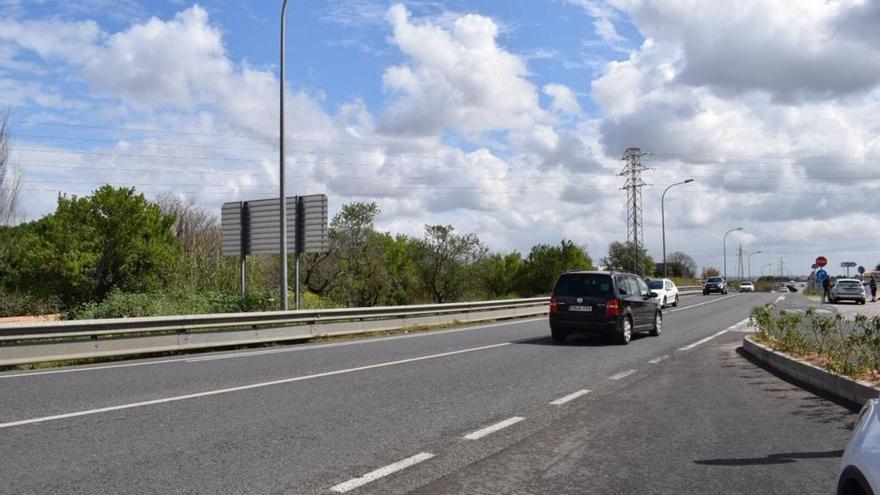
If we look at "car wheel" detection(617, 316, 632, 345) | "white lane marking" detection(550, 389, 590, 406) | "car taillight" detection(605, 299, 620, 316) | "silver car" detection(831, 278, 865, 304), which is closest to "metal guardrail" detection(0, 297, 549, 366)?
"car taillight" detection(605, 299, 620, 316)

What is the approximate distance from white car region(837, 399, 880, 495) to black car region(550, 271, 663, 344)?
13.0m

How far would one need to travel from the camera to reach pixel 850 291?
42.3 metres

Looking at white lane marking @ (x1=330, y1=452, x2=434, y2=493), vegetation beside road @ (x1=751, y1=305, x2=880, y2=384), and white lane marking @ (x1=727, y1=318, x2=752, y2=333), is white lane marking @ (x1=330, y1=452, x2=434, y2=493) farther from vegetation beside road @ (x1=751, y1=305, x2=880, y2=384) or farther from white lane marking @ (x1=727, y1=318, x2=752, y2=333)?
white lane marking @ (x1=727, y1=318, x2=752, y2=333)

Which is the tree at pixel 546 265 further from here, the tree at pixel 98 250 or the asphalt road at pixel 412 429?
the asphalt road at pixel 412 429

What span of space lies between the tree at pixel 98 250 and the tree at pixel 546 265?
34376 mm

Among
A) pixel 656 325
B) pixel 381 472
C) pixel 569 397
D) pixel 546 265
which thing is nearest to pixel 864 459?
pixel 381 472

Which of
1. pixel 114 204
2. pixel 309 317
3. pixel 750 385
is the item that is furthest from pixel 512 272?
pixel 750 385

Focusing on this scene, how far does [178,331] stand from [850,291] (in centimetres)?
→ 4068

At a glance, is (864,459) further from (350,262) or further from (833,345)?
(350,262)

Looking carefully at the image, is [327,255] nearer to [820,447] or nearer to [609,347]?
[609,347]

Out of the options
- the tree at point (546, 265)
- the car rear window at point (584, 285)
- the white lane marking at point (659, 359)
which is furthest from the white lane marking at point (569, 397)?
the tree at point (546, 265)

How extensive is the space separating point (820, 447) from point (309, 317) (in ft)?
42.4

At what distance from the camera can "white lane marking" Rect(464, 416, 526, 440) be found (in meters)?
6.75

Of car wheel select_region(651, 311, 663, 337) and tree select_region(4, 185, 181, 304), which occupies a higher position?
tree select_region(4, 185, 181, 304)
